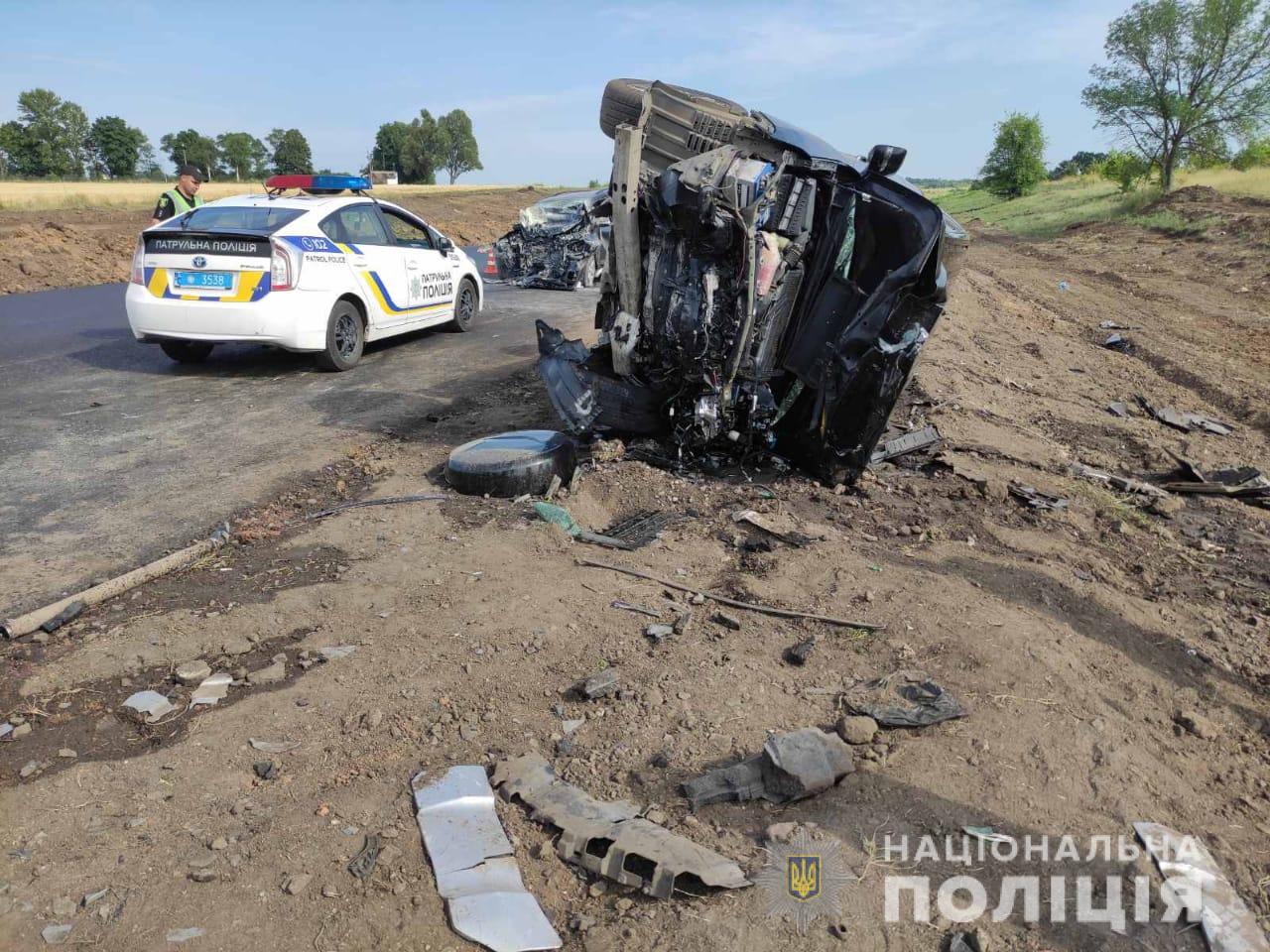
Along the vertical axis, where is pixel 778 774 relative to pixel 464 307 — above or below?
below

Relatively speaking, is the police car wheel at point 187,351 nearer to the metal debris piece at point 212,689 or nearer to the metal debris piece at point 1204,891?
the metal debris piece at point 212,689

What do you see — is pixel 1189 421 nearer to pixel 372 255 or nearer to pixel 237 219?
pixel 372 255

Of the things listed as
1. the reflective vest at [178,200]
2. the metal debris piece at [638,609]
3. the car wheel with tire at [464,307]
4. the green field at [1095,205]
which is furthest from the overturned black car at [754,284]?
the green field at [1095,205]

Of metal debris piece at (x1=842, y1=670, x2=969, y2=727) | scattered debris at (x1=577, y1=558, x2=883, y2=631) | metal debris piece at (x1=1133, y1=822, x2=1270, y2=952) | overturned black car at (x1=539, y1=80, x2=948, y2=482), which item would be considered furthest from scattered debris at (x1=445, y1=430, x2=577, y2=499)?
metal debris piece at (x1=1133, y1=822, x2=1270, y2=952)

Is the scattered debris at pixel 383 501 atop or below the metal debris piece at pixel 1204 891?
below

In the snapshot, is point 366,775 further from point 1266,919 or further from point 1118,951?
point 1266,919

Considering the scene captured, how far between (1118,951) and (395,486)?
4589mm

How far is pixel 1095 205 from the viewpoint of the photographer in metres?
40.1

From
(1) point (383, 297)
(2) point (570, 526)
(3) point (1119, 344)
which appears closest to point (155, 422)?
(1) point (383, 297)

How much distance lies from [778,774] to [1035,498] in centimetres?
394

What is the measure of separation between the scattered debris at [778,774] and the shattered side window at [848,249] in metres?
3.50

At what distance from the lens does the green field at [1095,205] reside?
2936 centimetres

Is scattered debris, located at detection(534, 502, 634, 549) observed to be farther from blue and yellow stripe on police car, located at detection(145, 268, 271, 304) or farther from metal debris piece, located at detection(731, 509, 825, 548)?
blue and yellow stripe on police car, located at detection(145, 268, 271, 304)

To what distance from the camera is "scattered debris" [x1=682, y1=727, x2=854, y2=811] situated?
279cm
